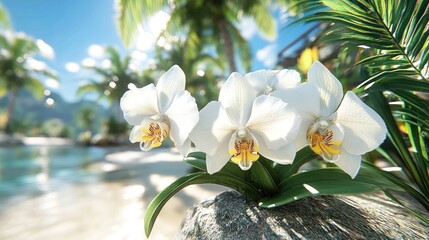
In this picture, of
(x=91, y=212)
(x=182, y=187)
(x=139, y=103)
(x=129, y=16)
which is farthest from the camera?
(x=129, y=16)

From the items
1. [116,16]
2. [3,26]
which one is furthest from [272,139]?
[3,26]

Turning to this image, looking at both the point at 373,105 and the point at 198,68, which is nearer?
the point at 373,105

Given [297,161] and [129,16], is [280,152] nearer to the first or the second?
[297,161]

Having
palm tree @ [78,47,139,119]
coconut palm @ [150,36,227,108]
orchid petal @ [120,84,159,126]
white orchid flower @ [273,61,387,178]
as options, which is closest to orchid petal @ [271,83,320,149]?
white orchid flower @ [273,61,387,178]

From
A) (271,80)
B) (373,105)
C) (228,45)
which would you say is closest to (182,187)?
(271,80)

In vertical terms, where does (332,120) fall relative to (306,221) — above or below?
above

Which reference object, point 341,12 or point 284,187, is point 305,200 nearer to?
point 284,187

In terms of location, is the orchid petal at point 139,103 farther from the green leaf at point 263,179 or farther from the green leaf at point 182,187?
the green leaf at point 263,179
